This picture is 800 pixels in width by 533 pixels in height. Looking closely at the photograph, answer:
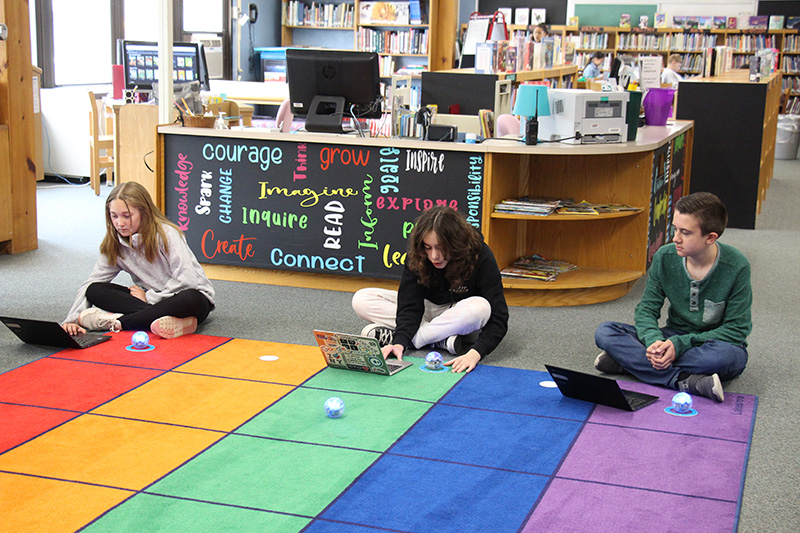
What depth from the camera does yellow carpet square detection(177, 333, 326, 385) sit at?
356 centimetres

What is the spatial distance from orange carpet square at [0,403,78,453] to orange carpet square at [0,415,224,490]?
0.05 meters

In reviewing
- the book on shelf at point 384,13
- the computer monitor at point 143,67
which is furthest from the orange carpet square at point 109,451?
the book on shelf at point 384,13

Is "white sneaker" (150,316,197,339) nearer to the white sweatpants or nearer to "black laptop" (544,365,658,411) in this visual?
the white sweatpants

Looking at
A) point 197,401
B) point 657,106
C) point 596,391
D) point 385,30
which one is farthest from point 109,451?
point 385,30

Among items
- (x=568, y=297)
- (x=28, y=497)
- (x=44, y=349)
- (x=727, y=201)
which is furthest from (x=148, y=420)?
(x=727, y=201)

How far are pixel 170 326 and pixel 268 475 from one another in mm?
1595

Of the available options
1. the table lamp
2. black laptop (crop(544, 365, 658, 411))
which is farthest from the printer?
black laptop (crop(544, 365, 658, 411))

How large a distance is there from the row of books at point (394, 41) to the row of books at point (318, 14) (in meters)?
0.32

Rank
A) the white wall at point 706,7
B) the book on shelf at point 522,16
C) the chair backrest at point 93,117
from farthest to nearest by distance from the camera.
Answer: the book on shelf at point 522,16 < the white wall at point 706,7 < the chair backrest at point 93,117

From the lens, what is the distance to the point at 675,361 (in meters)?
3.49

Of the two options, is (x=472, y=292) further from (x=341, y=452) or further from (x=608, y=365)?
(x=341, y=452)

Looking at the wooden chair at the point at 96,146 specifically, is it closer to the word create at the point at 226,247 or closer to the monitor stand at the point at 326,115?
the word create at the point at 226,247

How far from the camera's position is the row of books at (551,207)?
15.4 feet

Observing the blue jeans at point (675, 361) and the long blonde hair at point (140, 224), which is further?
the long blonde hair at point (140, 224)
